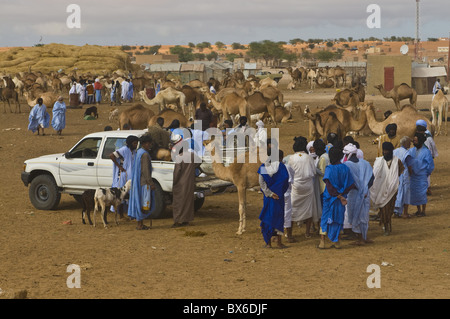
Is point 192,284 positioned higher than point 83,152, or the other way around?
point 83,152

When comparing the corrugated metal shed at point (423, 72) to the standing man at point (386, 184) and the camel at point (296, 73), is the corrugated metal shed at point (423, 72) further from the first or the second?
the standing man at point (386, 184)

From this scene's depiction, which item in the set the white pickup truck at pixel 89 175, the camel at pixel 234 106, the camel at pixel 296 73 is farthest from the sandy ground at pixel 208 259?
the camel at pixel 296 73

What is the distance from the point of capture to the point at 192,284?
7750 millimetres

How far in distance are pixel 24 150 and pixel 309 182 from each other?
40.7ft

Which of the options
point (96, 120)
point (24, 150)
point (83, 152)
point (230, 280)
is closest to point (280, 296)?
point (230, 280)

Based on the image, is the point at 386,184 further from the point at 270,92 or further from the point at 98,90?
the point at 98,90

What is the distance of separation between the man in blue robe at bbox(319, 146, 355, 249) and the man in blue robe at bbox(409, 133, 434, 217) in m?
2.79

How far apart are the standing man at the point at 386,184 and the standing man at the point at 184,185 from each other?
2.68m

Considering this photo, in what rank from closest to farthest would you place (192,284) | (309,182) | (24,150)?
(192,284)
(309,182)
(24,150)

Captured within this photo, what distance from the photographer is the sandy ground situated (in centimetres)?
752

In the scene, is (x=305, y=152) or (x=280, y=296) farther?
(x=305, y=152)

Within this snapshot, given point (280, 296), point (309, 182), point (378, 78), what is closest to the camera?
point (280, 296)

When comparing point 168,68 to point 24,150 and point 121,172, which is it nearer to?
point 24,150

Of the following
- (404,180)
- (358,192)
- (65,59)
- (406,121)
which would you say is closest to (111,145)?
(358,192)
